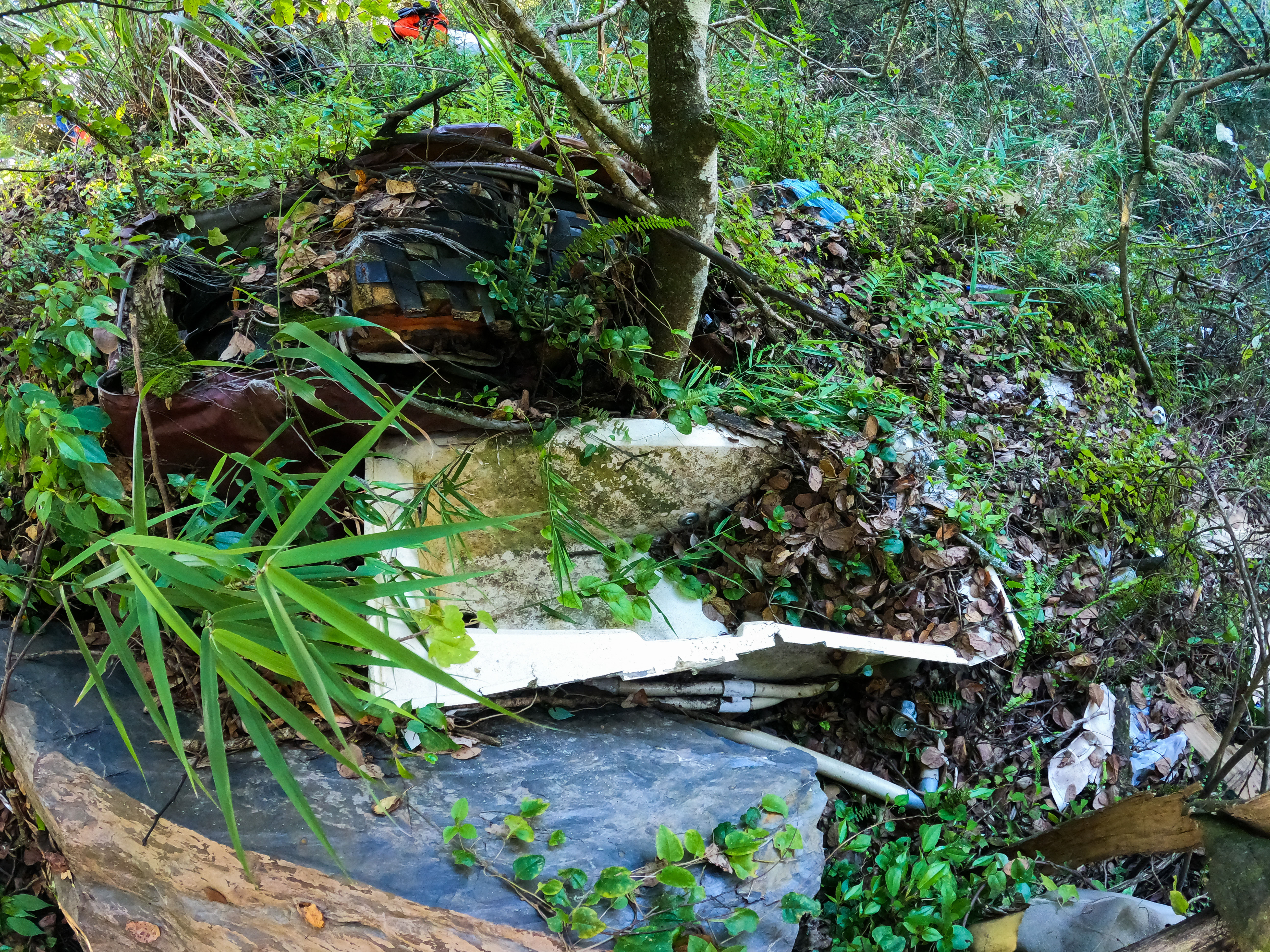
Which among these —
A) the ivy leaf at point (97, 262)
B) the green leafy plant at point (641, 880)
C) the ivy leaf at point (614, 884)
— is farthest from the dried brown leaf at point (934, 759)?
the ivy leaf at point (97, 262)

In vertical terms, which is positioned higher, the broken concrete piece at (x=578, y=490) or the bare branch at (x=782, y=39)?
the bare branch at (x=782, y=39)

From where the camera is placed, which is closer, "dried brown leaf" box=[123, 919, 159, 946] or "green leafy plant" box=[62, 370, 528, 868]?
"green leafy plant" box=[62, 370, 528, 868]

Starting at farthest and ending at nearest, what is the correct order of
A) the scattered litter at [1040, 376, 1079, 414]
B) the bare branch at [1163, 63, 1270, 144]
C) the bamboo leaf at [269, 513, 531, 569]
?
the scattered litter at [1040, 376, 1079, 414], the bare branch at [1163, 63, 1270, 144], the bamboo leaf at [269, 513, 531, 569]

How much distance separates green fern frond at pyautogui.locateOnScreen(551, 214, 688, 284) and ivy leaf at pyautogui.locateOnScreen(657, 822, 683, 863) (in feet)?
4.97

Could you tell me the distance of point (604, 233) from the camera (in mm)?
2045

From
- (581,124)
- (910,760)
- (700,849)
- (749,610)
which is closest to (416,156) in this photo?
(581,124)

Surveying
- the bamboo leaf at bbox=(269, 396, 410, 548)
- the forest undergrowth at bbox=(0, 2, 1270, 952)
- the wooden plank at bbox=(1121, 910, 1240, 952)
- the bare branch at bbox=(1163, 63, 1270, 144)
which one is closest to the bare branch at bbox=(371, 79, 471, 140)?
the forest undergrowth at bbox=(0, 2, 1270, 952)

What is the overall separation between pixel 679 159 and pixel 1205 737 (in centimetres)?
260

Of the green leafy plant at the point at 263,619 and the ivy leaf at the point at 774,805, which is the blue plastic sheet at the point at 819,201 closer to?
the ivy leaf at the point at 774,805

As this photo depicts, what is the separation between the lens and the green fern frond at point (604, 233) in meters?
2.00

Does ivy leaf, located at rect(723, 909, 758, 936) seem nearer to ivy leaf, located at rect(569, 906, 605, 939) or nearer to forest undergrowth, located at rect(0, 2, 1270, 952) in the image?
forest undergrowth, located at rect(0, 2, 1270, 952)

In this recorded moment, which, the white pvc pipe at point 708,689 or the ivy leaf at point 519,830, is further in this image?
the white pvc pipe at point 708,689

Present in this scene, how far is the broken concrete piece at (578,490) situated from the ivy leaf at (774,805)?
1.97 ft

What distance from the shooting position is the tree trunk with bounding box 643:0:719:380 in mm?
1987
